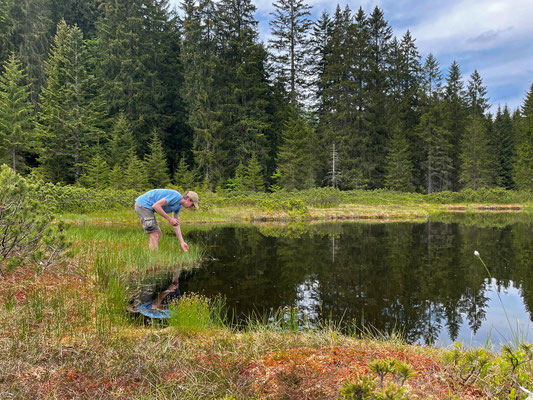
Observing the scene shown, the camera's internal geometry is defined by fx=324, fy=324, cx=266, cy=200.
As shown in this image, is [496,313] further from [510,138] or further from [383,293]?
[510,138]

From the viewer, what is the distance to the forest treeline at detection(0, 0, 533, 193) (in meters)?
31.9

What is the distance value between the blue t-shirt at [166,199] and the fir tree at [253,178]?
26.4 metres

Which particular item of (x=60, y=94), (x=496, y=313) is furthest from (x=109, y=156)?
(x=496, y=313)

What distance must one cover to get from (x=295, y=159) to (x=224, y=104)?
10.3m

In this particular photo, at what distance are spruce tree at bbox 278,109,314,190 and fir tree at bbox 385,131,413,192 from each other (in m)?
9.90

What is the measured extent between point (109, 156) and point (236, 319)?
105 feet

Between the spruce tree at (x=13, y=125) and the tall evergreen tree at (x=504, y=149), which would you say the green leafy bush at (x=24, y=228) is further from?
the tall evergreen tree at (x=504, y=149)

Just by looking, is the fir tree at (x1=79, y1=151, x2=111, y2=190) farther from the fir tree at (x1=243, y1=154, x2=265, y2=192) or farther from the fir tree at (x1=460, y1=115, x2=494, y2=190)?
the fir tree at (x1=460, y1=115, x2=494, y2=190)

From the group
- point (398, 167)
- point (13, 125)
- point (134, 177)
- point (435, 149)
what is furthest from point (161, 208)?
point (435, 149)

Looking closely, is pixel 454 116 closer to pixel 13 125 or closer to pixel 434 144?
pixel 434 144

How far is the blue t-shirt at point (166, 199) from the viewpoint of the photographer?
7.36 m

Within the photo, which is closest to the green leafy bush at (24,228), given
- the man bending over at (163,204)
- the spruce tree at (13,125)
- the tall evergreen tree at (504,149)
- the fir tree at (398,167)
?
the man bending over at (163,204)

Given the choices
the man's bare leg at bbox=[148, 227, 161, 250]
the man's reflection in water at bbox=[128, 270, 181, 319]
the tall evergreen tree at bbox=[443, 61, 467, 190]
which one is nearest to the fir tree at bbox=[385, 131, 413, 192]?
the tall evergreen tree at bbox=[443, 61, 467, 190]

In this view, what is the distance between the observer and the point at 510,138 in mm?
52562
